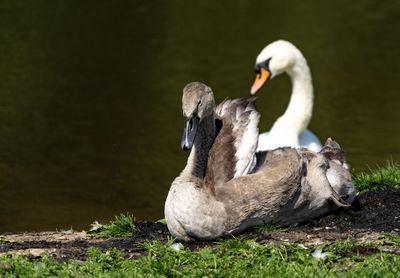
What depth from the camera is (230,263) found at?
20.9 feet

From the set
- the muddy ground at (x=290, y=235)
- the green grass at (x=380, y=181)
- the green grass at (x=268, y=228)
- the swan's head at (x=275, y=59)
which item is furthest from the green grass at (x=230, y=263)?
the swan's head at (x=275, y=59)

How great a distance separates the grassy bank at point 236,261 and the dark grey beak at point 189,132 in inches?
25.4

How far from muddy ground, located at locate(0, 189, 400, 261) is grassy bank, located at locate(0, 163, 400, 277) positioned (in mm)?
121

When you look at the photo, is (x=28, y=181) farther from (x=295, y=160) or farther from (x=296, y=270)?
(x=296, y=270)

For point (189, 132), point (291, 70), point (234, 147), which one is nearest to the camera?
point (189, 132)

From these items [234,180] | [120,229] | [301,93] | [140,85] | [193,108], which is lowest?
[120,229]

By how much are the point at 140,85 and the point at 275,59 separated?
461 centimetres

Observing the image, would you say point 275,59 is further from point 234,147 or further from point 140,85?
point 234,147

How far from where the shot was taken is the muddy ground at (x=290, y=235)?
273 inches

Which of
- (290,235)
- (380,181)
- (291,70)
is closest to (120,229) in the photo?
(290,235)

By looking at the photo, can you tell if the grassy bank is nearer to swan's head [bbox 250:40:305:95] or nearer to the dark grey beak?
the dark grey beak

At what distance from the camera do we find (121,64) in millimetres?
18312

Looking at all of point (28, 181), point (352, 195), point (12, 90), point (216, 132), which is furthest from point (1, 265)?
point (12, 90)

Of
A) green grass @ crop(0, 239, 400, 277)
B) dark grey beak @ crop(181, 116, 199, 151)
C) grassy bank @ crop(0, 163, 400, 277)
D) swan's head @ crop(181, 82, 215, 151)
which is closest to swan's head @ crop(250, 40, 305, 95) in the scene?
swan's head @ crop(181, 82, 215, 151)
